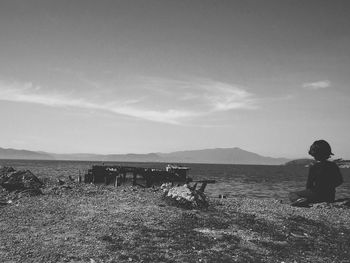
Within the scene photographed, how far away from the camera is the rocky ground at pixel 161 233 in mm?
10758

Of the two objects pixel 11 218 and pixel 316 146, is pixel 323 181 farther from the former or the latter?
pixel 11 218

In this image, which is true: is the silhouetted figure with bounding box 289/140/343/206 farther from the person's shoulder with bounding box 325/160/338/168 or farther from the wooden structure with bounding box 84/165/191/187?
the wooden structure with bounding box 84/165/191/187

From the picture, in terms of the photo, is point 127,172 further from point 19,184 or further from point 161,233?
point 161,233

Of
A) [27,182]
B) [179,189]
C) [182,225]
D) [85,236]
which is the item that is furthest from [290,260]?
[27,182]

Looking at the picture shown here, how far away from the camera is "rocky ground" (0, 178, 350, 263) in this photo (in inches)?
424

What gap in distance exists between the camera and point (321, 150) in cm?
1143

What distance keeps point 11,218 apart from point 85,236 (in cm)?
545

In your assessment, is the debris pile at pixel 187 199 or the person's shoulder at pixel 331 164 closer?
the person's shoulder at pixel 331 164

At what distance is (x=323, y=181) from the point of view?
1200 cm

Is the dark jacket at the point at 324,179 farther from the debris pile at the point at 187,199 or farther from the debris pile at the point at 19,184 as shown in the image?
the debris pile at the point at 19,184

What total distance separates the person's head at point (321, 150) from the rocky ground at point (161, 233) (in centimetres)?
352

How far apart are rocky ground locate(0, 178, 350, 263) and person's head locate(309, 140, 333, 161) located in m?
3.52

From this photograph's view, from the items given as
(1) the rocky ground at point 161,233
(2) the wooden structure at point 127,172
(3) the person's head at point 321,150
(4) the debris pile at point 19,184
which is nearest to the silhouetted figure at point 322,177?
(3) the person's head at point 321,150

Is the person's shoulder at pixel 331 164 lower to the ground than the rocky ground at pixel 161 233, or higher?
higher
